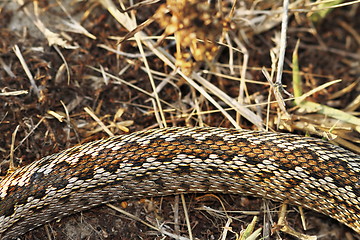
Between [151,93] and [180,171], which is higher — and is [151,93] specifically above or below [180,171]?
above

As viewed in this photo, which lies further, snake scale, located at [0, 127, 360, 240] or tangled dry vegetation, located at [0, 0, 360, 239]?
tangled dry vegetation, located at [0, 0, 360, 239]

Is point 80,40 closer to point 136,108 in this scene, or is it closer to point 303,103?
point 136,108

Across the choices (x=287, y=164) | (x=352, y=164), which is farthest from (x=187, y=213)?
(x=352, y=164)

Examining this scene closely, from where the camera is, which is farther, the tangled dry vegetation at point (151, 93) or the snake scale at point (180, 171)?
the tangled dry vegetation at point (151, 93)
